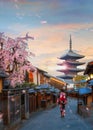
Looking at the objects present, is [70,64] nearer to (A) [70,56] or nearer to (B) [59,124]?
(A) [70,56]

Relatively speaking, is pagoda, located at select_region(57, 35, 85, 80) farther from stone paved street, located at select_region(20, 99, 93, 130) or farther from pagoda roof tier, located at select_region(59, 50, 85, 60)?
stone paved street, located at select_region(20, 99, 93, 130)

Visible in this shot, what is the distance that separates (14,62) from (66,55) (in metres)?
130

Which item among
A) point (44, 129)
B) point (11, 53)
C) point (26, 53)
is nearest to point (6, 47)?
point (11, 53)

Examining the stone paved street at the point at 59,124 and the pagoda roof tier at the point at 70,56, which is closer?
the stone paved street at the point at 59,124

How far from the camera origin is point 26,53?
818 inches

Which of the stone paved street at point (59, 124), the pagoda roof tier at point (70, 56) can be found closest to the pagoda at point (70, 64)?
the pagoda roof tier at point (70, 56)

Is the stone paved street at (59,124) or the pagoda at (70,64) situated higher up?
the pagoda at (70,64)

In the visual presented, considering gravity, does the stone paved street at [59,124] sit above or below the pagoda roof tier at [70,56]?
below

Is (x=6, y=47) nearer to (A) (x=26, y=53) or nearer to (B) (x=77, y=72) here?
(A) (x=26, y=53)

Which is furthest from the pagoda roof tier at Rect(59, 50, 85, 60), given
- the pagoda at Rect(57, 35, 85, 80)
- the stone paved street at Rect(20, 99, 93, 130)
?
the stone paved street at Rect(20, 99, 93, 130)

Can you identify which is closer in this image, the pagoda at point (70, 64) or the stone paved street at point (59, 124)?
the stone paved street at point (59, 124)

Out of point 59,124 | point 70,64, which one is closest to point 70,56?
point 70,64

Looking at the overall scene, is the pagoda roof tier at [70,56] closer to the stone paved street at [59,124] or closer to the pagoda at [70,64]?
the pagoda at [70,64]

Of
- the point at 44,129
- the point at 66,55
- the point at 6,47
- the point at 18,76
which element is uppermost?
the point at 66,55
